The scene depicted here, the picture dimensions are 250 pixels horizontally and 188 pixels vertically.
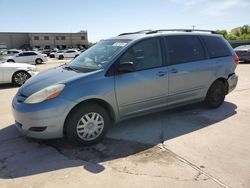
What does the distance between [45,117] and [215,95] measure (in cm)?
380

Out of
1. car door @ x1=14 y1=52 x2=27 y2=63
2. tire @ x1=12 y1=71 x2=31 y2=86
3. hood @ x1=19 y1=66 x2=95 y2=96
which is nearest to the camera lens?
hood @ x1=19 y1=66 x2=95 y2=96

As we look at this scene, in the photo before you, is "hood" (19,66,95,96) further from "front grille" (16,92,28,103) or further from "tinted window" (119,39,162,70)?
"tinted window" (119,39,162,70)

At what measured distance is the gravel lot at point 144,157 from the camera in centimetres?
319

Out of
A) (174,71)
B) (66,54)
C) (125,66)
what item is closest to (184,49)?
(174,71)

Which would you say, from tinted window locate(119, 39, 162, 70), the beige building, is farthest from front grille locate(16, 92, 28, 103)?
the beige building

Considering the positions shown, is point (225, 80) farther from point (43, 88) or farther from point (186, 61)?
point (43, 88)

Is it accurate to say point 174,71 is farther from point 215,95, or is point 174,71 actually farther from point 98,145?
point 98,145

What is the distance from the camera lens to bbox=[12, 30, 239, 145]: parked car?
3.92 meters

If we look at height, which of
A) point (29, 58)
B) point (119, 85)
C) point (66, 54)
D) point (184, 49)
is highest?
point (66, 54)

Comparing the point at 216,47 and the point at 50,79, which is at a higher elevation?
the point at 216,47

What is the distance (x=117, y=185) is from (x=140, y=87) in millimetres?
1918

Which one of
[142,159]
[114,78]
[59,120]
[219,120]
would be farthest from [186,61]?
[59,120]

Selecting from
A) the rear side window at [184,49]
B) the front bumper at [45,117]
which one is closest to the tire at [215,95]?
the rear side window at [184,49]

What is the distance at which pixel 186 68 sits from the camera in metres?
5.17
